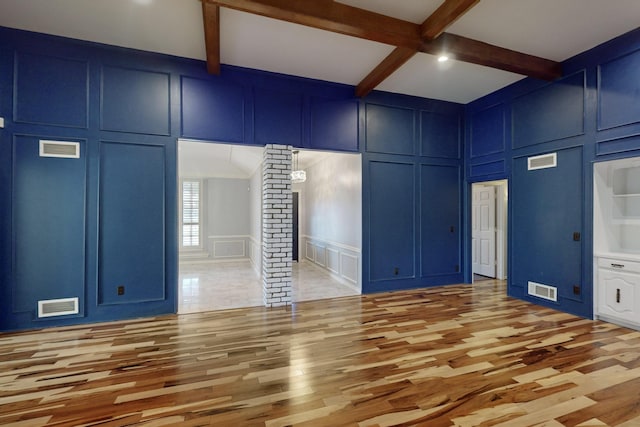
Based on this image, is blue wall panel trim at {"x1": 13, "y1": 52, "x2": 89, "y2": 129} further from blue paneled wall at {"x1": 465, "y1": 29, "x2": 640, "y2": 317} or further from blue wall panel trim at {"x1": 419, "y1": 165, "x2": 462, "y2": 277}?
blue paneled wall at {"x1": 465, "y1": 29, "x2": 640, "y2": 317}

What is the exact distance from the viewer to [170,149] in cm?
410

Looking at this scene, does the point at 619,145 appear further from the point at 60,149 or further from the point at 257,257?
the point at 60,149

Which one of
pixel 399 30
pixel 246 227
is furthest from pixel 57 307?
pixel 246 227

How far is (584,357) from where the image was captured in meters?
2.82

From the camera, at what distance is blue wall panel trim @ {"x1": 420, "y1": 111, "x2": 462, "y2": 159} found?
5551 millimetres

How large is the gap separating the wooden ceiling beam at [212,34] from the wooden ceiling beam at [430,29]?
2.17 metres

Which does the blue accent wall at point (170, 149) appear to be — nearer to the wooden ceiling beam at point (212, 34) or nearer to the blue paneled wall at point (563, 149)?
the blue paneled wall at point (563, 149)

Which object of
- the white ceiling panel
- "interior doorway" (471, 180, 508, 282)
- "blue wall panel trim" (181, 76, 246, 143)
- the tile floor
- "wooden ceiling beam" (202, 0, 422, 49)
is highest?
the white ceiling panel

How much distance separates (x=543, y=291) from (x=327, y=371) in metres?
3.78

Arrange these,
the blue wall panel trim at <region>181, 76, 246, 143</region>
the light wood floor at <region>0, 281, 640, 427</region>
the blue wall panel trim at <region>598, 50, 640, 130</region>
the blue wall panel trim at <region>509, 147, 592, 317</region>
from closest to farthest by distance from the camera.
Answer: the light wood floor at <region>0, 281, 640, 427</region>
the blue wall panel trim at <region>598, 50, 640, 130</region>
the blue wall panel trim at <region>509, 147, 592, 317</region>
the blue wall panel trim at <region>181, 76, 246, 143</region>

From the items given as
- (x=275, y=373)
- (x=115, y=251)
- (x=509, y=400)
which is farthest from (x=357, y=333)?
(x=115, y=251)

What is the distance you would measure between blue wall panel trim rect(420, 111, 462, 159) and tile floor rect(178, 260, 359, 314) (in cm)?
304

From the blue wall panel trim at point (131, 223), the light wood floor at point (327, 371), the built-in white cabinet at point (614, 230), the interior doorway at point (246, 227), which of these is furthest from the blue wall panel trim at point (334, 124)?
the built-in white cabinet at point (614, 230)

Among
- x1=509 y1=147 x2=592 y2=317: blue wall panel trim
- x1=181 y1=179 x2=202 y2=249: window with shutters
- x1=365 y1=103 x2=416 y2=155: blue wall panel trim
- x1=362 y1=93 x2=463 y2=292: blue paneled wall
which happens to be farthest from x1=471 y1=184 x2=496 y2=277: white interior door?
x1=181 y1=179 x2=202 y2=249: window with shutters
